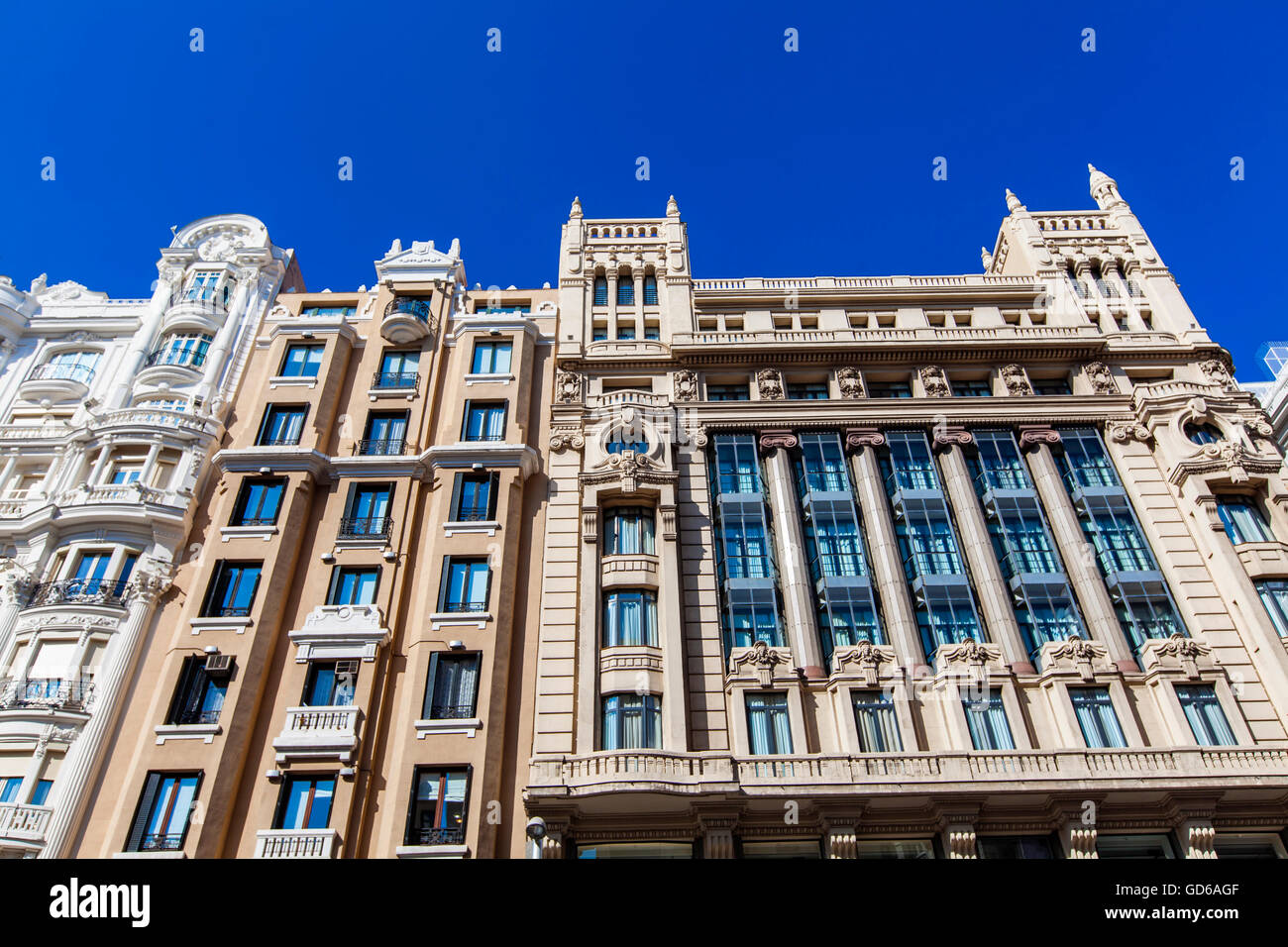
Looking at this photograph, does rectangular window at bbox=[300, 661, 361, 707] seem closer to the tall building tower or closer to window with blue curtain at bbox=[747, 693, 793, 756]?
the tall building tower

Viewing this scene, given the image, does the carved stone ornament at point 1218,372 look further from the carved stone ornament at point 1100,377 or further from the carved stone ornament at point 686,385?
the carved stone ornament at point 686,385

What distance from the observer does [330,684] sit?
98.3 ft

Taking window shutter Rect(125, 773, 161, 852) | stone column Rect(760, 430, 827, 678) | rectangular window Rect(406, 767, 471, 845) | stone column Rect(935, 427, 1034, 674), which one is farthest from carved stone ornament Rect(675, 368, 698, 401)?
window shutter Rect(125, 773, 161, 852)

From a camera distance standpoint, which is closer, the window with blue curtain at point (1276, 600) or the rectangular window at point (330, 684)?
the rectangular window at point (330, 684)

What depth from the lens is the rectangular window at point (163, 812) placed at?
2586cm

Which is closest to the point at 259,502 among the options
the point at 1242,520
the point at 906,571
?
the point at 906,571

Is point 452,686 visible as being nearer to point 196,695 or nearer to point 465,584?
point 465,584

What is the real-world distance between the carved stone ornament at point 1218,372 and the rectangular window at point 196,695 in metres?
39.6

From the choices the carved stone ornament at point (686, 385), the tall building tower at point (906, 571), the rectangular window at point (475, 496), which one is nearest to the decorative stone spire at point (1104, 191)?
the tall building tower at point (906, 571)

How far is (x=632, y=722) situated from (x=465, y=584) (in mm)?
7671

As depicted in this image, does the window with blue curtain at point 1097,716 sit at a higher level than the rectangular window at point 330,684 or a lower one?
lower
